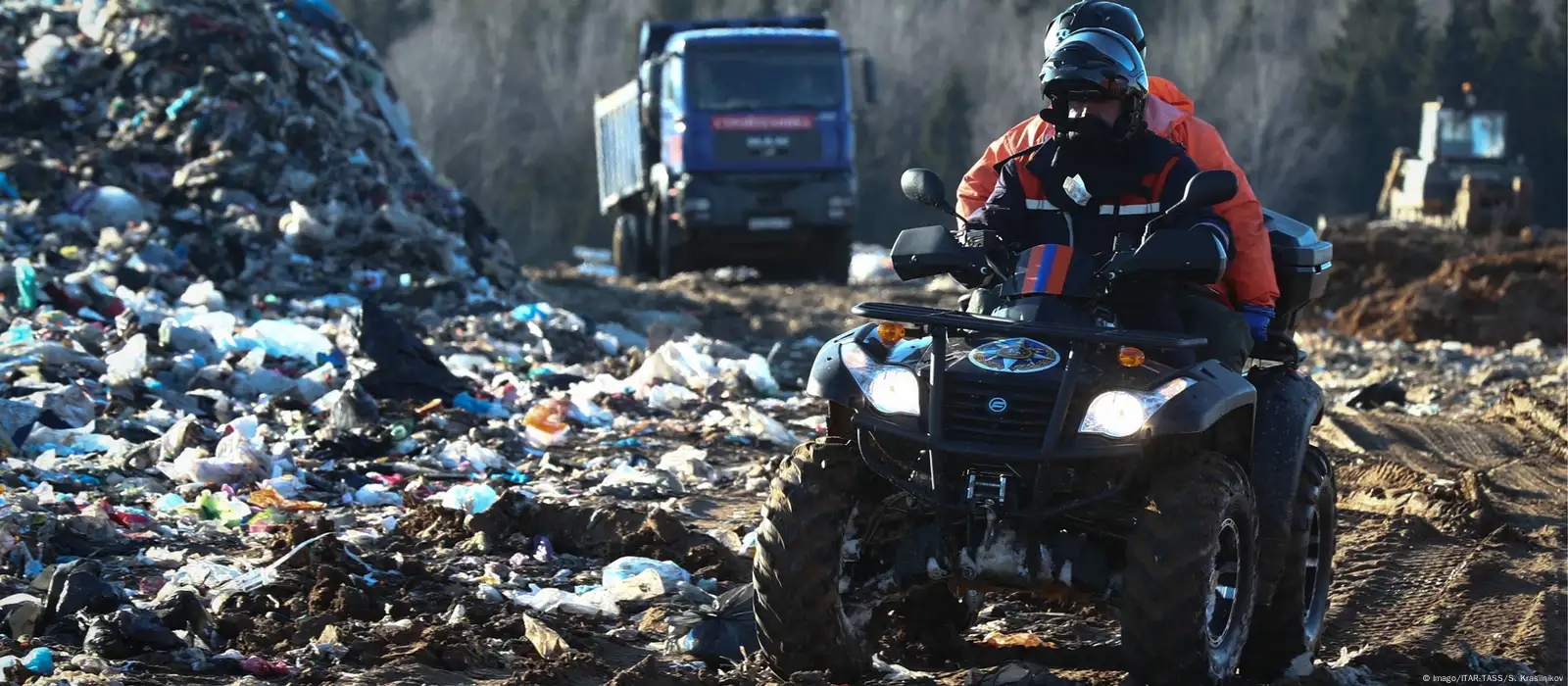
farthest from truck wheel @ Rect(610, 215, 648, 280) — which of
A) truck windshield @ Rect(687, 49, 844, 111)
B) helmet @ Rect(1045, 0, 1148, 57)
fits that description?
helmet @ Rect(1045, 0, 1148, 57)

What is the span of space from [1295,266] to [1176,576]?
150 centimetres

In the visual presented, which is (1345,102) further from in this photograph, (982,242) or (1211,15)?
(982,242)

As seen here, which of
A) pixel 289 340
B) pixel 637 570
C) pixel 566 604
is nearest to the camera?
pixel 566 604

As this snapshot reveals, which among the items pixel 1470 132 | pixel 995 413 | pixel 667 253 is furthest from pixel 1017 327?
pixel 1470 132

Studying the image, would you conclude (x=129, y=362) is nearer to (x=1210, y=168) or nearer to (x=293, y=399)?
(x=293, y=399)

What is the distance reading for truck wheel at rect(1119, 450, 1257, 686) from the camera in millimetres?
4164

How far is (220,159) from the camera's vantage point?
50.2 feet

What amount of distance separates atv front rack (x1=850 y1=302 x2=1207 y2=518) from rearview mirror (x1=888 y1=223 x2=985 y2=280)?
304mm

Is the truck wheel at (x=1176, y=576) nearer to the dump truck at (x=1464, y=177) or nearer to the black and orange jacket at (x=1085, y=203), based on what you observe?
the black and orange jacket at (x=1085, y=203)

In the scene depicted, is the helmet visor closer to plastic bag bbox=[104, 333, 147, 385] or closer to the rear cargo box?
the rear cargo box

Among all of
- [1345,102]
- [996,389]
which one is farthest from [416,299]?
[1345,102]

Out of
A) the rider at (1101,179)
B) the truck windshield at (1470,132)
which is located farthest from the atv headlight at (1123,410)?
the truck windshield at (1470,132)

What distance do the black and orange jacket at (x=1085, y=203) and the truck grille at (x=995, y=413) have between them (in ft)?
2.04

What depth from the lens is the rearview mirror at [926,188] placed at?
4.81 meters
